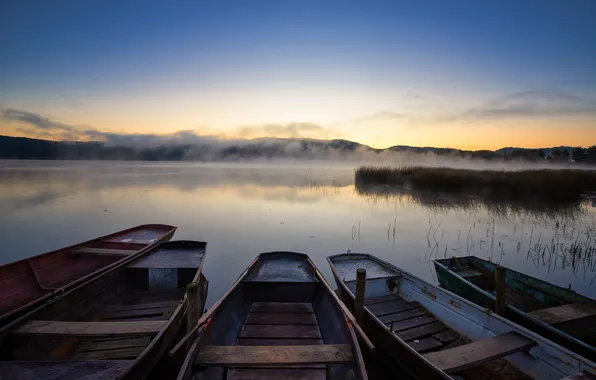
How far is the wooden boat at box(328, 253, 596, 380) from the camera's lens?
439cm

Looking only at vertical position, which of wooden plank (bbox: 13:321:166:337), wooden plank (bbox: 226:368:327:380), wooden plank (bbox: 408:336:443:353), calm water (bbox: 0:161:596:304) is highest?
wooden plank (bbox: 13:321:166:337)

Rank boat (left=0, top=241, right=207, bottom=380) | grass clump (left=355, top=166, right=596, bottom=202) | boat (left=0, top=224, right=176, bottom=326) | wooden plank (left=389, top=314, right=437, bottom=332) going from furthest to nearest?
grass clump (left=355, top=166, right=596, bottom=202) → wooden plank (left=389, top=314, right=437, bottom=332) → boat (left=0, top=224, right=176, bottom=326) → boat (left=0, top=241, right=207, bottom=380)

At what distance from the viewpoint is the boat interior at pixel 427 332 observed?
178 inches

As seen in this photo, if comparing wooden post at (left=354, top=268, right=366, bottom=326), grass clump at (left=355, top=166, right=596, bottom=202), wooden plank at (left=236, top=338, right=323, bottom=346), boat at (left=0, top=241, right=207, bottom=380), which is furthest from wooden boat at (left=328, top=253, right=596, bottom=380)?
grass clump at (left=355, top=166, right=596, bottom=202)

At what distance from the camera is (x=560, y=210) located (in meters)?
21.2

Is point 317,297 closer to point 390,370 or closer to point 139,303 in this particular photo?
point 390,370

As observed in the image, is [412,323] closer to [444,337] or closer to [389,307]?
[444,337]

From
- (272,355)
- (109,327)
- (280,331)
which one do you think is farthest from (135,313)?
(272,355)

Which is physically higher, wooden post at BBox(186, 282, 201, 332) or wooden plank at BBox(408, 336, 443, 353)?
wooden post at BBox(186, 282, 201, 332)

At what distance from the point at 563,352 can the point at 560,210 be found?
22694 millimetres

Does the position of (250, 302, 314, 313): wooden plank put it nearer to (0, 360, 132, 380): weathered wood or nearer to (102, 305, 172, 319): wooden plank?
(102, 305, 172, 319): wooden plank

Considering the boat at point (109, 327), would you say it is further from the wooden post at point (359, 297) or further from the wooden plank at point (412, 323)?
the wooden plank at point (412, 323)

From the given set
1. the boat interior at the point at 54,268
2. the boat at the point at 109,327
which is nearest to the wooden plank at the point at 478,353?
the boat at the point at 109,327

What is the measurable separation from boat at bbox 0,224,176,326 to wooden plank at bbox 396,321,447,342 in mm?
6904
